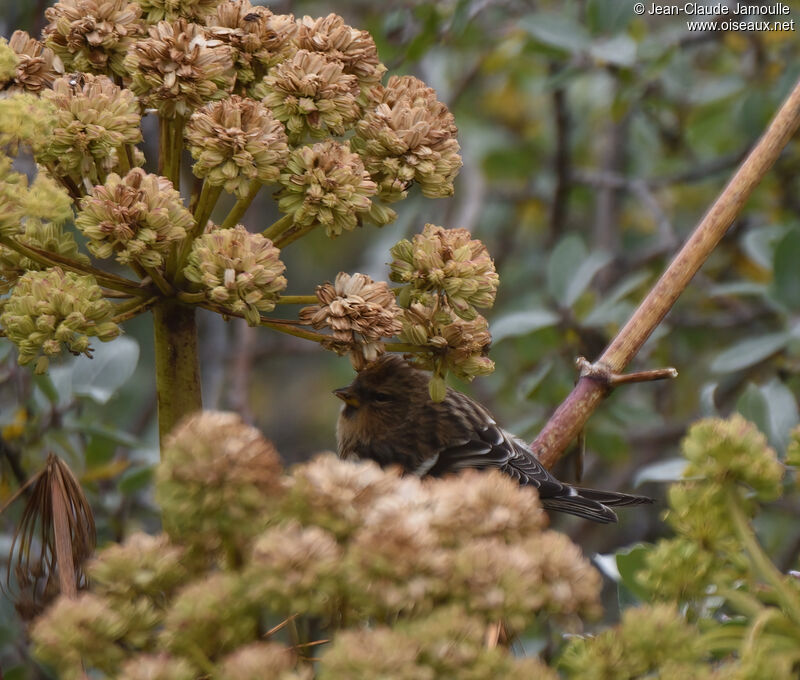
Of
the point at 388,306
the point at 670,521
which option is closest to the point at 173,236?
the point at 388,306

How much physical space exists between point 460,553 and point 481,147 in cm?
426

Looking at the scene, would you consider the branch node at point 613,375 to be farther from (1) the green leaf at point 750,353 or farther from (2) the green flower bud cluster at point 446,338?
(1) the green leaf at point 750,353

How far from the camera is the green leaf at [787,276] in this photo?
293 centimetres

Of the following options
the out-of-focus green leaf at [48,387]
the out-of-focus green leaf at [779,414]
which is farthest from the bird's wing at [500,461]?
the out-of-focus green leaf at [48,387]

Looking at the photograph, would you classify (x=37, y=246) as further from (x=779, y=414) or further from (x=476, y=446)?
(x=476, y=446)

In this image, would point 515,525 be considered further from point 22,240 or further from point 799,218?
point 799,218

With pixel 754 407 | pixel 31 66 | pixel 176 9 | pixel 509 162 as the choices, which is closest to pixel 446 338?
pixel 176 9

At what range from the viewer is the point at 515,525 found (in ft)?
3.50

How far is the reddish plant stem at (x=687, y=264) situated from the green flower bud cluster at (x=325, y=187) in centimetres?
56

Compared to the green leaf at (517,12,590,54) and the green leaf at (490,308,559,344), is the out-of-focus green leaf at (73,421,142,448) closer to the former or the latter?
the green leaf at (490,308,559,344)

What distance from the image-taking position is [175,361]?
4.84 feet

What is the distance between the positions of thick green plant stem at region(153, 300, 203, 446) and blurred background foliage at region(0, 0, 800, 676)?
2.69 ft

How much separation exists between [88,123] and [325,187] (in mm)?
322

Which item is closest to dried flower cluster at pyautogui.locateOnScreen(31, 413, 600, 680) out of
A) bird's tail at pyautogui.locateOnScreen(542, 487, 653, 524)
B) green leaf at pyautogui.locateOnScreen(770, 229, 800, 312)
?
green leaf at pyautogui.locateOnScreen(770, 229, 800, 312)
